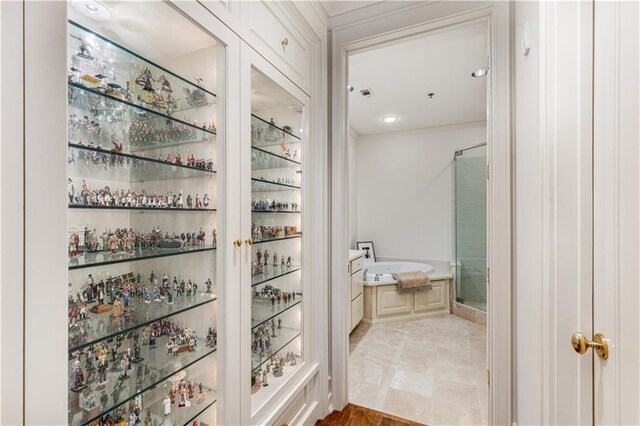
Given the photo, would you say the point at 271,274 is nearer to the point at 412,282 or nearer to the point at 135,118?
the point at 135,118

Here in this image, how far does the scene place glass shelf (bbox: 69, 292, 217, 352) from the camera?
81 centimetres

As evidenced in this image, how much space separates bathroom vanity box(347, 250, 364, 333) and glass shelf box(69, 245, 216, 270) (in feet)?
7.37

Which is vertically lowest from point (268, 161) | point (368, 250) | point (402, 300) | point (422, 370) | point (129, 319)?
point (422, 370)

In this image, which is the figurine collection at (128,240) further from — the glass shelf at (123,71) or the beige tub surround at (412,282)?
the beige tub surround at (412,282)

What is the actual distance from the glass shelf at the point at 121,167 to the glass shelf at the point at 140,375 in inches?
21.9

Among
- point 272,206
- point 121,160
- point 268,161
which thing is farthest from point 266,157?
point 121,160

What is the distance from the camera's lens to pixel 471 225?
401 cm

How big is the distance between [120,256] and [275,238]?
0.81 m

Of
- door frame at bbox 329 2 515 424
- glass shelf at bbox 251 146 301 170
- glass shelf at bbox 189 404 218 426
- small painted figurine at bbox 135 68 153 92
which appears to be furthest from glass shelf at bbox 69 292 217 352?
door frame at bbox 329 2 515 424

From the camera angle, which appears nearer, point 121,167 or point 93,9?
point 93,9

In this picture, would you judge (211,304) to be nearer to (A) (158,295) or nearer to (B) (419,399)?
(A) (158,295)

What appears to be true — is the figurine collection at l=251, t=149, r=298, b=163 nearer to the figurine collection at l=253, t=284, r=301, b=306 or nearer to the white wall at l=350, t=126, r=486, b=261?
the figurine collection at l=253, t=284, r=301, b=306

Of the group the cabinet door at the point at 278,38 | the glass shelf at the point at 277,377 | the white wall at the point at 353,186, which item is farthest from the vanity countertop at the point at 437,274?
the cabinet door at the point at 278,38

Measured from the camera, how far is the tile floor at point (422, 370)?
6.56 ft
